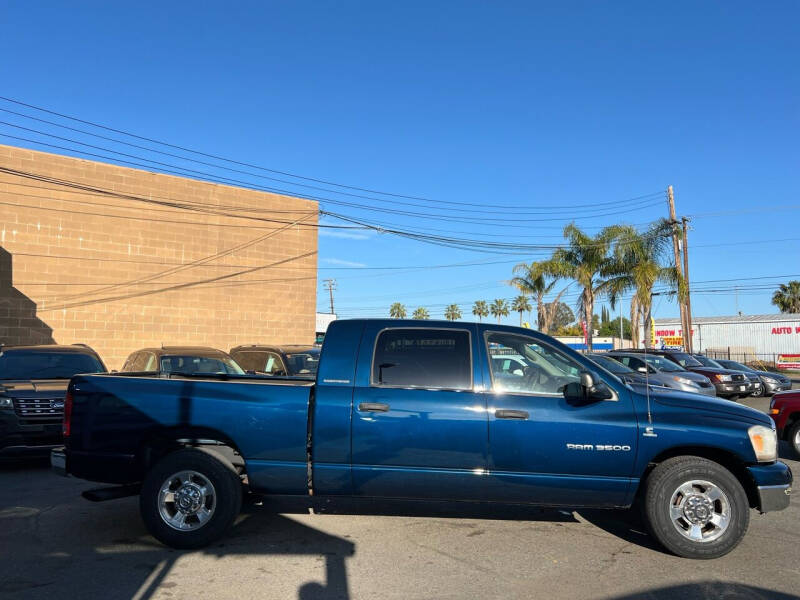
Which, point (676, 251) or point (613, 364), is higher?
point (676, 251)

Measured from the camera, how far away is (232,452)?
18.1 feet

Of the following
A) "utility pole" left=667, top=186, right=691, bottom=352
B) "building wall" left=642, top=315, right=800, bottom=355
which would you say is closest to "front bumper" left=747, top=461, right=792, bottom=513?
"utility pole" left=667, top=186, right=691, bottom=352

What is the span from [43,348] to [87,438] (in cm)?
569

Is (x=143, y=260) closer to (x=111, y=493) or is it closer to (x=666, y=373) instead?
(x=666, y=373)

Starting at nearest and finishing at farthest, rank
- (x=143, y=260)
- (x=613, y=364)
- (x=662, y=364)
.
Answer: (x=613, y=364), (x=662, y=364), (x=143, y=260)

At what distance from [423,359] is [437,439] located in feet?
2.24

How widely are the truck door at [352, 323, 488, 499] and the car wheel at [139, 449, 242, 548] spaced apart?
1076 millimetres

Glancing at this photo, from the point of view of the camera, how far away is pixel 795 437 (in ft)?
32.1

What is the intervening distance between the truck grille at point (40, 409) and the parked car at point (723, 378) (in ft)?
49.8

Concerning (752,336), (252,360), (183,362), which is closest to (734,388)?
(252,360)

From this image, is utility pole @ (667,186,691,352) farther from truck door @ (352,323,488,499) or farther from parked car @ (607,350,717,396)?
truck door @ (352,323,488,499)

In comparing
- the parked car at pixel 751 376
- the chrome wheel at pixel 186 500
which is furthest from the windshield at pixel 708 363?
the chrome wheel at pixel 186 500

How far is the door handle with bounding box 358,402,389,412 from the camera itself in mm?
5180

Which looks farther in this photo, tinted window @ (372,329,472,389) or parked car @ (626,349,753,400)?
parked car @ (626,349,753,400)
